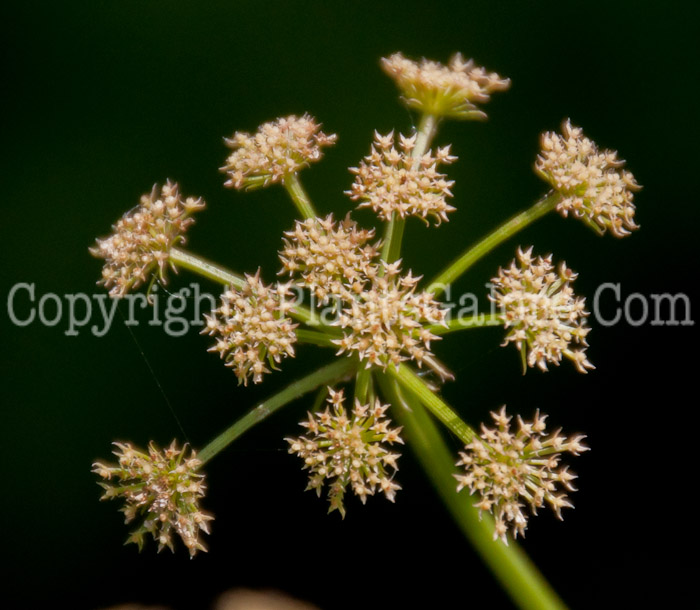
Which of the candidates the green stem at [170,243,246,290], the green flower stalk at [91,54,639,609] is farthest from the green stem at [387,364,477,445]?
the green stem at [170,243,246,290]

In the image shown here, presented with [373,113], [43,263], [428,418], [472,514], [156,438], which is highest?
[373,113]

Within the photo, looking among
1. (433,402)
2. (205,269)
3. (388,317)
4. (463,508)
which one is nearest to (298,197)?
(205,269)

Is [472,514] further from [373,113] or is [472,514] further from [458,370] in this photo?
[373,113]

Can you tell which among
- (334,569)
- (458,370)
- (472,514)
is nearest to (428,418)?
(472,514)

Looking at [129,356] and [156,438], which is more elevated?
[129,356]

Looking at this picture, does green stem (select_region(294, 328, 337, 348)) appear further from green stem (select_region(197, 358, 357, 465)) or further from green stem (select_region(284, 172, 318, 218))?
green stem (select_region(284, 172, 318, 218))

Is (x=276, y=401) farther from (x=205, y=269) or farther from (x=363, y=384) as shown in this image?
(x=205, y=269)

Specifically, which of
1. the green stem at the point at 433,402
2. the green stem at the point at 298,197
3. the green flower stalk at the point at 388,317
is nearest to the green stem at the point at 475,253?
the green flower stalk at the point at 388,317

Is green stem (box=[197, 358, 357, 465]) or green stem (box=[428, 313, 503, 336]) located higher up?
green stem (box=[428, 313, 503, 336])
